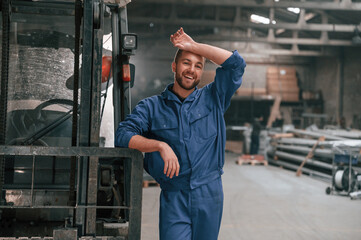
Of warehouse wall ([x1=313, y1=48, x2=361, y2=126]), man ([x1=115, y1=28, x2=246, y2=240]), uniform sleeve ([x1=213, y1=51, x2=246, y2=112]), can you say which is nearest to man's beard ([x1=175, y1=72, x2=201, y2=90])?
man ([x1=115, y1=28, x2=246, y2=240])

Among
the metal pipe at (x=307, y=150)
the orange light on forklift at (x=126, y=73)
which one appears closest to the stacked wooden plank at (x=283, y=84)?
the metal pipe at (x=307, y=150)

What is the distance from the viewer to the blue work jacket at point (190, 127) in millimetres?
2293

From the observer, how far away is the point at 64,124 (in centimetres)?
311

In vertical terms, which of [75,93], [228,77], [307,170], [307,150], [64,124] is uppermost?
[228,77]

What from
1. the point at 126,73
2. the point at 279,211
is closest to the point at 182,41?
the point at 126,73

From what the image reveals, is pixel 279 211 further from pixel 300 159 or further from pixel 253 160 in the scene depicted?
pixel 253 160

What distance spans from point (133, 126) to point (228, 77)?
630 millimetres

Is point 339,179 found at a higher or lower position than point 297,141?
lower

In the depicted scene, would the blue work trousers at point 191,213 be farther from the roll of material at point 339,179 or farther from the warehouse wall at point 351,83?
the warehouse wall at point 351,83

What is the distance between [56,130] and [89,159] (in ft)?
3.78

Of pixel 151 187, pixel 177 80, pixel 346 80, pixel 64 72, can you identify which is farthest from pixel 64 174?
pixel 346 80

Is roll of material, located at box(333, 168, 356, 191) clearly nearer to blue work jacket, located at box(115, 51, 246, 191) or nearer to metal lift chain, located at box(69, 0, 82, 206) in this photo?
blue work jacket, located at box(115, 51, 246, 191)

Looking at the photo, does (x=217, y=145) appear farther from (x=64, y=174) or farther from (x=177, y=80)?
(x=64, y=174)

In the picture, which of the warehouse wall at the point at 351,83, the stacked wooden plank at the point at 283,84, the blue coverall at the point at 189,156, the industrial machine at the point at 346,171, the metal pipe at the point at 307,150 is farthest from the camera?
the stacked wooden plank at the point at 283,84
